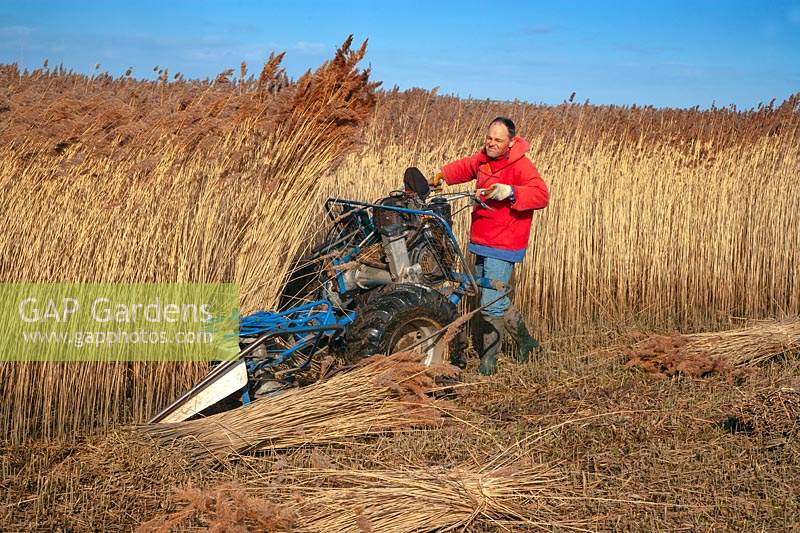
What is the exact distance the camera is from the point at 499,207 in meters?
6.55

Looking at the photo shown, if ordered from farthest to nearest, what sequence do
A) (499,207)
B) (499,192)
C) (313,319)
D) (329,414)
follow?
(499,207)
(499,192)
(313,319)
(329,414)

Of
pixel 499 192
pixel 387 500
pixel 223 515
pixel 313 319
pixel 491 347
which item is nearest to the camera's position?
pixel 223 515

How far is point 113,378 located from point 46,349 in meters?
0.41

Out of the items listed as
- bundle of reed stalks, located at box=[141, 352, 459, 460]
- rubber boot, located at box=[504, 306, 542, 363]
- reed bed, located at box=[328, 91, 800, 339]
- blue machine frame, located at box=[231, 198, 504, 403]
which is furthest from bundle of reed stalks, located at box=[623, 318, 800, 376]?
bundle of reed stalks, located at box=[141, 352, 459, 460]

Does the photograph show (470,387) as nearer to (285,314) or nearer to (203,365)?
(285,314)

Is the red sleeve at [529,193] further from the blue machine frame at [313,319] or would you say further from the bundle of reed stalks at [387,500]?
the bundle of reed stalks at [387,500]

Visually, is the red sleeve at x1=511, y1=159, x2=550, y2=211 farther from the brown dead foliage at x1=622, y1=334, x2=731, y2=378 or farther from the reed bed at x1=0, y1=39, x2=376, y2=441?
the brown dead foliage at x1=622, y1=334, x2=731, y2=378

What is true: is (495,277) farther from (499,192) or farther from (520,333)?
(499,192)

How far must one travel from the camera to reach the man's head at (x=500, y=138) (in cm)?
644

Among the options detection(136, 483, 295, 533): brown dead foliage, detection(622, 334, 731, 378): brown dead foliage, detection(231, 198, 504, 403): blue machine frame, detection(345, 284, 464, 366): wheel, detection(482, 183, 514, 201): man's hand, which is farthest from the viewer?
detection(622, 334, 731, 378): brown dead foliage

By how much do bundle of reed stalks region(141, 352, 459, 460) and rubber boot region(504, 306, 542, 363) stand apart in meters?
1.62

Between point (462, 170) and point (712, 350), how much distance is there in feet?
8.08

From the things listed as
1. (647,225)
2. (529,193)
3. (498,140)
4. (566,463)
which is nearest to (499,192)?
(529,193)

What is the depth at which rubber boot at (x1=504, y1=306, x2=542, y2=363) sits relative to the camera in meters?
6.99
